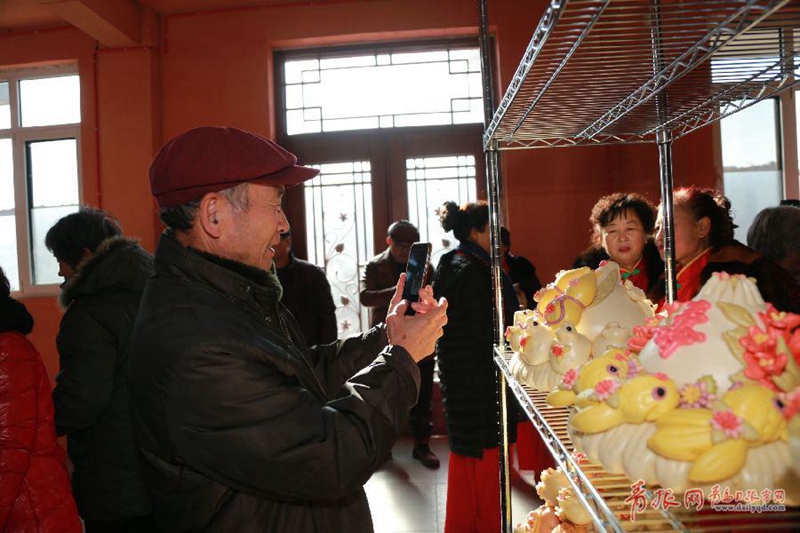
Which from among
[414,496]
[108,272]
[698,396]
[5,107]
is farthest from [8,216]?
[698,396]

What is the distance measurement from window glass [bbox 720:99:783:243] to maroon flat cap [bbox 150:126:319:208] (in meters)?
4.64

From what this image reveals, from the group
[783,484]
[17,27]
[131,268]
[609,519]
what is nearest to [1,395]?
[131,268]

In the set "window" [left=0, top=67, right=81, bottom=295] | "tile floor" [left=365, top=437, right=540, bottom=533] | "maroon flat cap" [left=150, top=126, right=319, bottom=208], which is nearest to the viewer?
"maroon flat cap" [left=150, top=126, right=319, bottom=208]

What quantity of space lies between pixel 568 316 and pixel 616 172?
14.3 feet

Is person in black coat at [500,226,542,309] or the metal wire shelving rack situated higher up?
the metal wire shelving rack

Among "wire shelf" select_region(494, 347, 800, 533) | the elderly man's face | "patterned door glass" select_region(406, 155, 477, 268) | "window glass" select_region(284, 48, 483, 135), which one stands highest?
"window glass" select_region(284, 48, 483, 135)

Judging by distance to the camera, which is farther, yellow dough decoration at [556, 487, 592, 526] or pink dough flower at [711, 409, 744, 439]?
yellow dough decoration at [556, 487, 592, 526]

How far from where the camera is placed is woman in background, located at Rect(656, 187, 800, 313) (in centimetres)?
209

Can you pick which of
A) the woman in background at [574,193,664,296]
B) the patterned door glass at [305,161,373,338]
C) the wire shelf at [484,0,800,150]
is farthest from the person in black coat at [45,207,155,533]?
the patterned door glass at [305,161,373,338]

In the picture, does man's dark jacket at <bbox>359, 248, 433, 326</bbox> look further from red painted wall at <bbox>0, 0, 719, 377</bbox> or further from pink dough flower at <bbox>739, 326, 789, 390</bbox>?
pink dough flower at <bbox>739, 326, 789, 390</bbox>

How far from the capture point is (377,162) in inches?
218

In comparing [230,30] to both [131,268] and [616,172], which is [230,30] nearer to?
[616,172]

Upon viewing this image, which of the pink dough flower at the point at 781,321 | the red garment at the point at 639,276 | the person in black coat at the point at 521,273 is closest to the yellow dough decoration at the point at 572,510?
the pink dough flower at the point at 781,321

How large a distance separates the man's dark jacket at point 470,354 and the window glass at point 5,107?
4.49m
